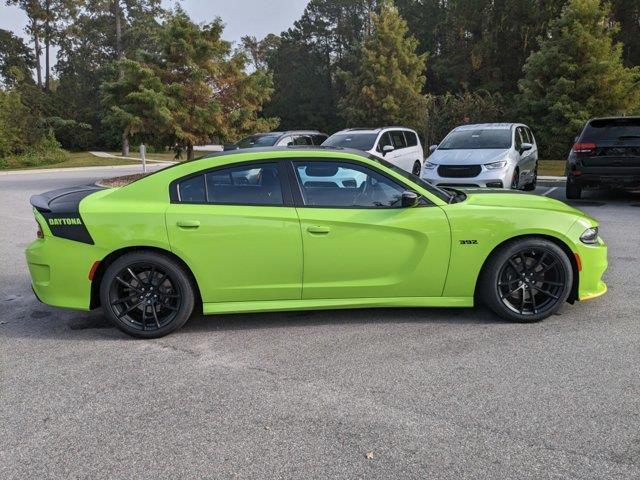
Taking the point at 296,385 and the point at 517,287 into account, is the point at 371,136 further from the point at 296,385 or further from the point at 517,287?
the point at 296,385

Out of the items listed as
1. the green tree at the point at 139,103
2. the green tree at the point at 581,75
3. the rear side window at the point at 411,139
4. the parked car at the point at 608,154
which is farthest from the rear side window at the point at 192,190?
the green tree at the point at 581,75

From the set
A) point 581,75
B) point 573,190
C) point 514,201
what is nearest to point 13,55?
point 581,75

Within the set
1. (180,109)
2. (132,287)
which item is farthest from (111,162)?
(132,287)

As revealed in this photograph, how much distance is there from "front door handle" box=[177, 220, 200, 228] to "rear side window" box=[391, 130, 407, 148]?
1080 cm

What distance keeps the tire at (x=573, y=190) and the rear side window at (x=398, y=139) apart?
449 centimetres

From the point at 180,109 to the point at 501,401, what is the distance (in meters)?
15.8

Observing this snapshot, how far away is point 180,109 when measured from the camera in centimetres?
1731

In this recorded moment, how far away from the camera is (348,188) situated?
4.59 metres

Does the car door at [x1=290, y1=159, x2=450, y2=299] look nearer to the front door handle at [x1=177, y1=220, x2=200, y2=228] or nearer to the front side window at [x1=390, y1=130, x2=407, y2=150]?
the front door handle at [x1=177, y1=220, x2=200, y2=228]

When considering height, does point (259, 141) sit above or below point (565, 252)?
above

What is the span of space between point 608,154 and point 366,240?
836 cm

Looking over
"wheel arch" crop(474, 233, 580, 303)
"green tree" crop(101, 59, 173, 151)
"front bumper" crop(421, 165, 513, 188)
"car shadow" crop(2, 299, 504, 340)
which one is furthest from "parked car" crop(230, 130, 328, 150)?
"wheel arch" crop(474, 233, 580, 303)

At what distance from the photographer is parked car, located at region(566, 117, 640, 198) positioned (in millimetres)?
10625

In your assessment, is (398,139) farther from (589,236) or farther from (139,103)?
(589,236)
